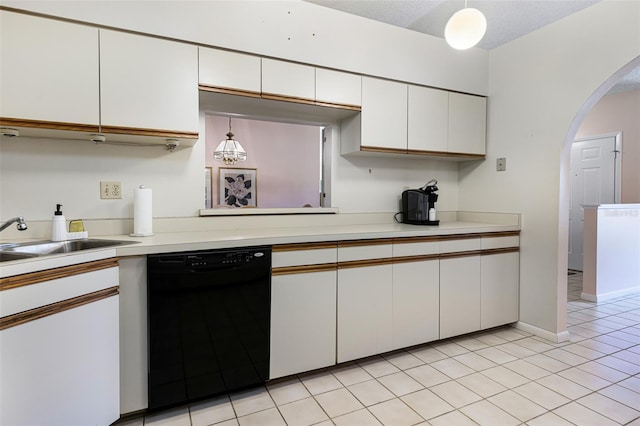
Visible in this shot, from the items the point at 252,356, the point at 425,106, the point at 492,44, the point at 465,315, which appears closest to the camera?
the point at 252,356

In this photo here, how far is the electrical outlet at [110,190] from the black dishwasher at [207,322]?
718 mm

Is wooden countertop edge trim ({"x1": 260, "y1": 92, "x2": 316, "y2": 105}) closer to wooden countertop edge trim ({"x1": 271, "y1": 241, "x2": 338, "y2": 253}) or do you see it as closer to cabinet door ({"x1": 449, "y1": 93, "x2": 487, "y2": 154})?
wooden countertop edge trim ({"x1": 271, "y1": 241, "x2": 338, "y2": 253})

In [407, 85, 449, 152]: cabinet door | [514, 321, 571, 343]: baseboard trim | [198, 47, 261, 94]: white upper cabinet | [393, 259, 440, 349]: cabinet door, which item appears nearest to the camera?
[198, 47, 261, 94]: white upper cabinet

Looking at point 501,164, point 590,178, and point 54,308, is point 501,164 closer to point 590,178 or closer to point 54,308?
point 54,308

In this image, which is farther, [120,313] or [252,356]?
[252,356]

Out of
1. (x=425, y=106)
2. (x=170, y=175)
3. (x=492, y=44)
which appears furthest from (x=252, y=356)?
(x=492, y=44)

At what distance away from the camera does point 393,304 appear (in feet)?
7.72

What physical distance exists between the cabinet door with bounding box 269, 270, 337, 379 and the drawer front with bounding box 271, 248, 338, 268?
0.23ft

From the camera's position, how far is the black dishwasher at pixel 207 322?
1689 millimetres

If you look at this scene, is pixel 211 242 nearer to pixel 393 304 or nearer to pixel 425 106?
pixel 393 304

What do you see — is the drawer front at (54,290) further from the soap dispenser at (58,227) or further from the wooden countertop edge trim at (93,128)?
the wooden countertop edge trim at (93,128)

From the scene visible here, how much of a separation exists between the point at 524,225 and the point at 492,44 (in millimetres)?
1815

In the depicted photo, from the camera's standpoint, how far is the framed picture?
4680mm

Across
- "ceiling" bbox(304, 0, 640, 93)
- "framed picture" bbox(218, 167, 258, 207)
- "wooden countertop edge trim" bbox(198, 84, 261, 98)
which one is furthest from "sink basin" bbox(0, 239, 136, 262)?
"framed picture" bbox(218, 167, 258, 207)
